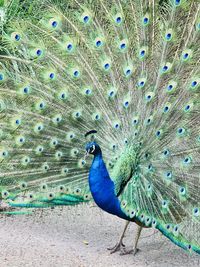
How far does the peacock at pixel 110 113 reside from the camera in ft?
15.9

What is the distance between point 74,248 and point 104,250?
0.26 meters

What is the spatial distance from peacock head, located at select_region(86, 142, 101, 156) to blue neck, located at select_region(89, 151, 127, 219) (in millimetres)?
82

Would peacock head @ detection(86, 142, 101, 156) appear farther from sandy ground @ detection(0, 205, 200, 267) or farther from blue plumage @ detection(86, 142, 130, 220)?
sandy ground @ detection(0, 205, 200, 267)

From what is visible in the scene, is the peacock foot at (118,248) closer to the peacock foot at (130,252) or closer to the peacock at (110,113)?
the peacock foot at (130,252)

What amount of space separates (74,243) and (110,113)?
52.8 inches

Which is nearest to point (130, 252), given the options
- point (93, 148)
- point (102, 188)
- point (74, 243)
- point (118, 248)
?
point (118, 248)

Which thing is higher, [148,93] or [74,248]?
[148,93]

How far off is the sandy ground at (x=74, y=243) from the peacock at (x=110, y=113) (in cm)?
43

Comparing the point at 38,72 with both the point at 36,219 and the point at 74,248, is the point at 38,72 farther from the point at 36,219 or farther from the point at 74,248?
the point at 36,219

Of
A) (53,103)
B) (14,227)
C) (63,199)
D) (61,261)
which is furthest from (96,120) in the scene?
(14,227)

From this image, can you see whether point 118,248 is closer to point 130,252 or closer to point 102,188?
point 130,252

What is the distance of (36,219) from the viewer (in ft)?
21.0

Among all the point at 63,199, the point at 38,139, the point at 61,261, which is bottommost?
the point at 61,261

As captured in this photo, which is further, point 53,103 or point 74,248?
point 74,248
